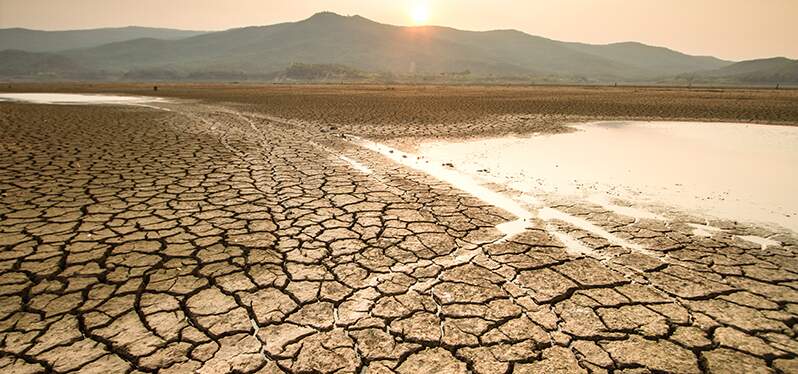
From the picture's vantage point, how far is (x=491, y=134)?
10.6 metres

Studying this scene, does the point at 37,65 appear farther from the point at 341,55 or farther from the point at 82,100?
the point at 82,100

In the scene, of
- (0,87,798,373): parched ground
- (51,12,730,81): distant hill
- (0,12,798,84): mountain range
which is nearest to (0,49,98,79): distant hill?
(0,12,798,84): mountain range

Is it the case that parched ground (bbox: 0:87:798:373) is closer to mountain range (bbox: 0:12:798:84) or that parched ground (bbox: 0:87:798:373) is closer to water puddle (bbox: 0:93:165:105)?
water puddle (bbox: 0:93:165:105)

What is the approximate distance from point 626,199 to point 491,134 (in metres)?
5.93

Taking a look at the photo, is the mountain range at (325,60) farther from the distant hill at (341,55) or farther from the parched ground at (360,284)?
the parched ground at (360,284)

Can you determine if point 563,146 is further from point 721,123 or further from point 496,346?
point 721,123

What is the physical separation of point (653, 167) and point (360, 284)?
6.19 metres

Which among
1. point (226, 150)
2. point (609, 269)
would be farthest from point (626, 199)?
point (226, 150)

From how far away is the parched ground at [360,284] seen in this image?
2.06 meters

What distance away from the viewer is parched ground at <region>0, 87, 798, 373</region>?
206 centimetres

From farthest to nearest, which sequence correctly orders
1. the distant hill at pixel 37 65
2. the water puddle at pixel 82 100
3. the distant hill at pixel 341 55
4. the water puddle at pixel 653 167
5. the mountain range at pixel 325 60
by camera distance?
1. the distant hill at pixel 341 55
2. the distant hill at pixel 37 65
3. the mountain range at pixel 325 60
4. the water puddle at pixel 82 100
5. the water puddle at pixel 653 167

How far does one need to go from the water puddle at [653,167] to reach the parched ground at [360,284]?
0.81 metres

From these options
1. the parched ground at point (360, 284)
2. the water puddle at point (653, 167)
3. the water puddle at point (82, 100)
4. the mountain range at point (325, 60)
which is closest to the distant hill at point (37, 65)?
the mountain range at point (325, 60)

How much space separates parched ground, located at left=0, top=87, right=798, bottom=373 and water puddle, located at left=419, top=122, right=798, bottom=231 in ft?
2.65
